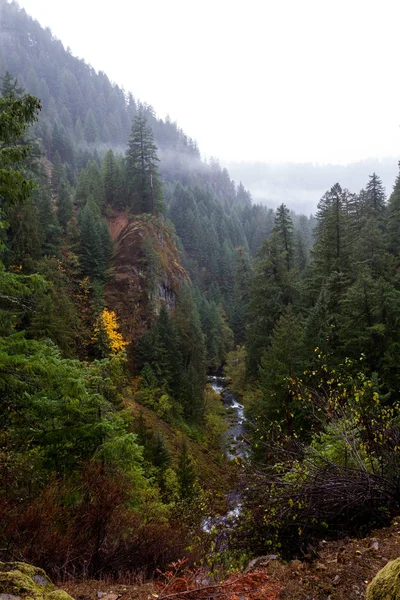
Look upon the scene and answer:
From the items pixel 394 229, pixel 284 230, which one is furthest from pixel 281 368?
pixel 394 229

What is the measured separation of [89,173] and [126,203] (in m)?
9.21

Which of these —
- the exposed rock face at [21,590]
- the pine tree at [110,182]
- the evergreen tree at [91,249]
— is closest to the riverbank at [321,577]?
the exposed rock face at [21,590]

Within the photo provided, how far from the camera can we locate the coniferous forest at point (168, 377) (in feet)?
18.7

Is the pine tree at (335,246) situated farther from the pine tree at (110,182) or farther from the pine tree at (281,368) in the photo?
the pine tree at (110,182)

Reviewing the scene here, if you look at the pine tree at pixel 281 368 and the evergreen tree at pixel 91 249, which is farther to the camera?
the evergreen tree at pixel 91 249

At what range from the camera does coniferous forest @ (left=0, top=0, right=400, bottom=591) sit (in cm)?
571

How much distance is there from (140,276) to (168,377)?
1290cm

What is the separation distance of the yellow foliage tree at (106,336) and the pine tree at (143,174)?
2331 centimetres

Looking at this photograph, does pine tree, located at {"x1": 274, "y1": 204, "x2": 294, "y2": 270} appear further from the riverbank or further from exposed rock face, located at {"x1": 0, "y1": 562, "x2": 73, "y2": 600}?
exposed rock face, located at {"x1": 0, "y1": 562, "x2": 73, "y2": 600}

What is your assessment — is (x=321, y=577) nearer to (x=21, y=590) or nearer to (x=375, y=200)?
(x=21, y=590)

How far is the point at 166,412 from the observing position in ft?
98.6

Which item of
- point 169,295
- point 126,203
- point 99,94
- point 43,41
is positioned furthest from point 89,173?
point 43,41

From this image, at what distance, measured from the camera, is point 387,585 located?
2570 millimetres

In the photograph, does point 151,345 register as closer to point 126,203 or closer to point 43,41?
point 126,203
